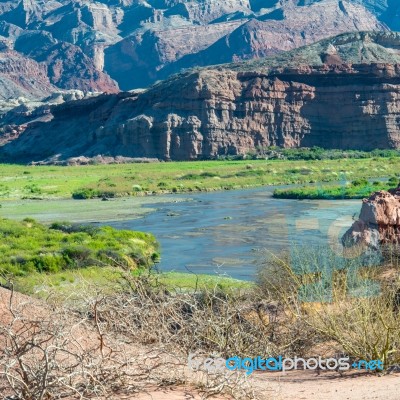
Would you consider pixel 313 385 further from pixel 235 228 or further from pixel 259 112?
pixel 259 112

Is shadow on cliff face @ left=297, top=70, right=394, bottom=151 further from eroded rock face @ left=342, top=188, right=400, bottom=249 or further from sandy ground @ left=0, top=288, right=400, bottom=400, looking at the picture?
sandy ground @ left=0, top=288, right=400, bottom=400

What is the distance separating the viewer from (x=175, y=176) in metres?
86.9

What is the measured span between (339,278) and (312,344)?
223cm

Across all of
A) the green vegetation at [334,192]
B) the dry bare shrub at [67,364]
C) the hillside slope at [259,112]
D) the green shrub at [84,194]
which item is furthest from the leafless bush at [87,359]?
the hillside slope at [259,112]

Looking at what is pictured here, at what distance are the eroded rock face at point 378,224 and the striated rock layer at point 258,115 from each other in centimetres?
9257

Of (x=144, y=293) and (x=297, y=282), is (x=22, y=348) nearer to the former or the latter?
(x=144, y=293)

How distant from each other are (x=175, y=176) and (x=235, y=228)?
42.9 metres

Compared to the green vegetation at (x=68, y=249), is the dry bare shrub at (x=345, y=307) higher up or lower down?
higher up

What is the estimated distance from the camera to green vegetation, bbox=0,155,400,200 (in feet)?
244

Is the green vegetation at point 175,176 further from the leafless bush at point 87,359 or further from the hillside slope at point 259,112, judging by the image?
the leafless bush at point 87,359

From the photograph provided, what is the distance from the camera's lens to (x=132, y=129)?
118m

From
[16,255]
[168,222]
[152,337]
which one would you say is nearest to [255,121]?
[168,222]

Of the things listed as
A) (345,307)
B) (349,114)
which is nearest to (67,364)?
(345,307)

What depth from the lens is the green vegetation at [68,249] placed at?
3081cm
